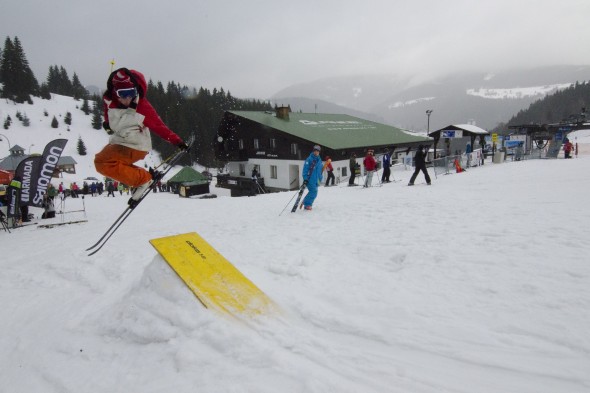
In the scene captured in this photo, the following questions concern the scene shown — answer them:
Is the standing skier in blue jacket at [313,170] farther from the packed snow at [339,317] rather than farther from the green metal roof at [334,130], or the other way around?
the green metal roof at [334,130]

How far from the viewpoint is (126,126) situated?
4.30 metres

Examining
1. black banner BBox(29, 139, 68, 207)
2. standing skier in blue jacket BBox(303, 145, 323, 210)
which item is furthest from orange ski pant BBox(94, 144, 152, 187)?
black banner BBox(29, 139, 68, 207)

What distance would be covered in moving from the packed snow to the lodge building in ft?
71.0

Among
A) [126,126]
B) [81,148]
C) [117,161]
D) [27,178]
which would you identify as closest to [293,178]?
[27,178]

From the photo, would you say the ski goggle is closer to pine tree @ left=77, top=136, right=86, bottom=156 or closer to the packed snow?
the packed snow

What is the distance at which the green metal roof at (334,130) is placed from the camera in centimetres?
2941

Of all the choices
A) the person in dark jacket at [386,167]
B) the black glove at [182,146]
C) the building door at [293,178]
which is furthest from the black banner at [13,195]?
the building door at [293,178]

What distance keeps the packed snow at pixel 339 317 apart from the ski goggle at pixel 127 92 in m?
2.23

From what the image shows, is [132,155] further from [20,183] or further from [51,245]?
[20,183]

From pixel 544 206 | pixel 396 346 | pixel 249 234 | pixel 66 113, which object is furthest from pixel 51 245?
pixel 66 113

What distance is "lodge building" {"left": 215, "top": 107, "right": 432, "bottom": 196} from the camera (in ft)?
94.9

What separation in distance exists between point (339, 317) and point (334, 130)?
105ft

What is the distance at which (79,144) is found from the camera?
179 ft

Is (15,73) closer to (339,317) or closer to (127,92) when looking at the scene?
(127,92)
